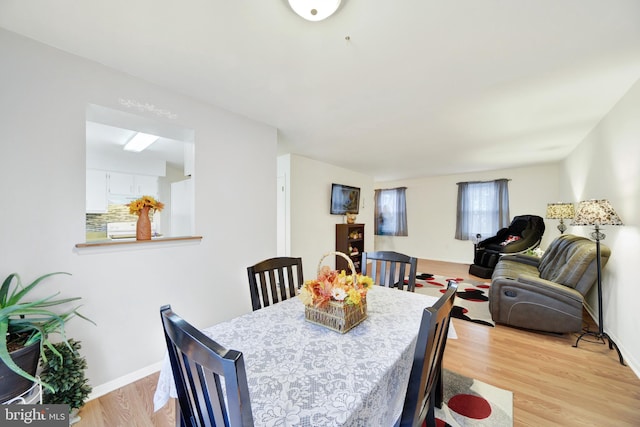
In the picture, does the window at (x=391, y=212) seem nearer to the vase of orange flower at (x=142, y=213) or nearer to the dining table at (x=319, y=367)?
the dining table at (x=319, y=367)

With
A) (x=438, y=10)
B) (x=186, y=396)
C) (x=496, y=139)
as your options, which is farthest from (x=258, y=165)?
(x=496, y=139)

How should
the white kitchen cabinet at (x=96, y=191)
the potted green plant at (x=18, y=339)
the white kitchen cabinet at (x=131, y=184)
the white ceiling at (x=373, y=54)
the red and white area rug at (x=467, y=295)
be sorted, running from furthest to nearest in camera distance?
1. the white kitchen cabinet at (x=131, y=184)
2. the white kitchen cabinet at (x=96, y=191)
3. the red and white area rug at (x=467, y=295)
4. the white ceiling at (x=373, y=54)
5. the potted green plant at (x=18, y=339)

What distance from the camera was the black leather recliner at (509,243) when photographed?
15.1 feet

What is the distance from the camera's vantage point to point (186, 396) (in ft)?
2.73

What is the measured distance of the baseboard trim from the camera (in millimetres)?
1685

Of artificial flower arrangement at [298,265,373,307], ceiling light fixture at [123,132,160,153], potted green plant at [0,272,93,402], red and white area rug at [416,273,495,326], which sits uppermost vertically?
ceiling light fixture at [123,132,160,153]

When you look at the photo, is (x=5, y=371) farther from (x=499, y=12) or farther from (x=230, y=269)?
(x=499, y=12)

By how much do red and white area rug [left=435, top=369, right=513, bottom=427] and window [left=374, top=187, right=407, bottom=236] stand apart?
541 centimetres

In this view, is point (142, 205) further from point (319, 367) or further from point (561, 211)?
point (561, 211)

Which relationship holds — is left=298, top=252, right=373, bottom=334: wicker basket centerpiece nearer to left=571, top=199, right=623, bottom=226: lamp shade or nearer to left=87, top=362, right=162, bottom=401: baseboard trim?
left=87, top=362, right=162, bottom=401: baseboard trim

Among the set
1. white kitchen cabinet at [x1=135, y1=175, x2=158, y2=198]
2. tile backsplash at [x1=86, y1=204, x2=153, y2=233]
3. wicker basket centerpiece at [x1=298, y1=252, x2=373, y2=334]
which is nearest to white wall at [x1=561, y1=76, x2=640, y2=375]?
wicker basket centerpiece at [x1=298, y1=252, x2=373, y2=334]

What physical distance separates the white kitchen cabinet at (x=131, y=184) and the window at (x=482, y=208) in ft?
22.3

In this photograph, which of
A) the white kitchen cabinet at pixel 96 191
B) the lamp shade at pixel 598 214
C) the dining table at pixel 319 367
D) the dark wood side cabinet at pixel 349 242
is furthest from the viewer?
the dark wood side cabinet at pixel 349 242

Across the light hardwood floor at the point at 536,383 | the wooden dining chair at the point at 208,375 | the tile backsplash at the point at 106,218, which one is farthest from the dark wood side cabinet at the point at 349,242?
the wooden dining chair at the point at 208,375
